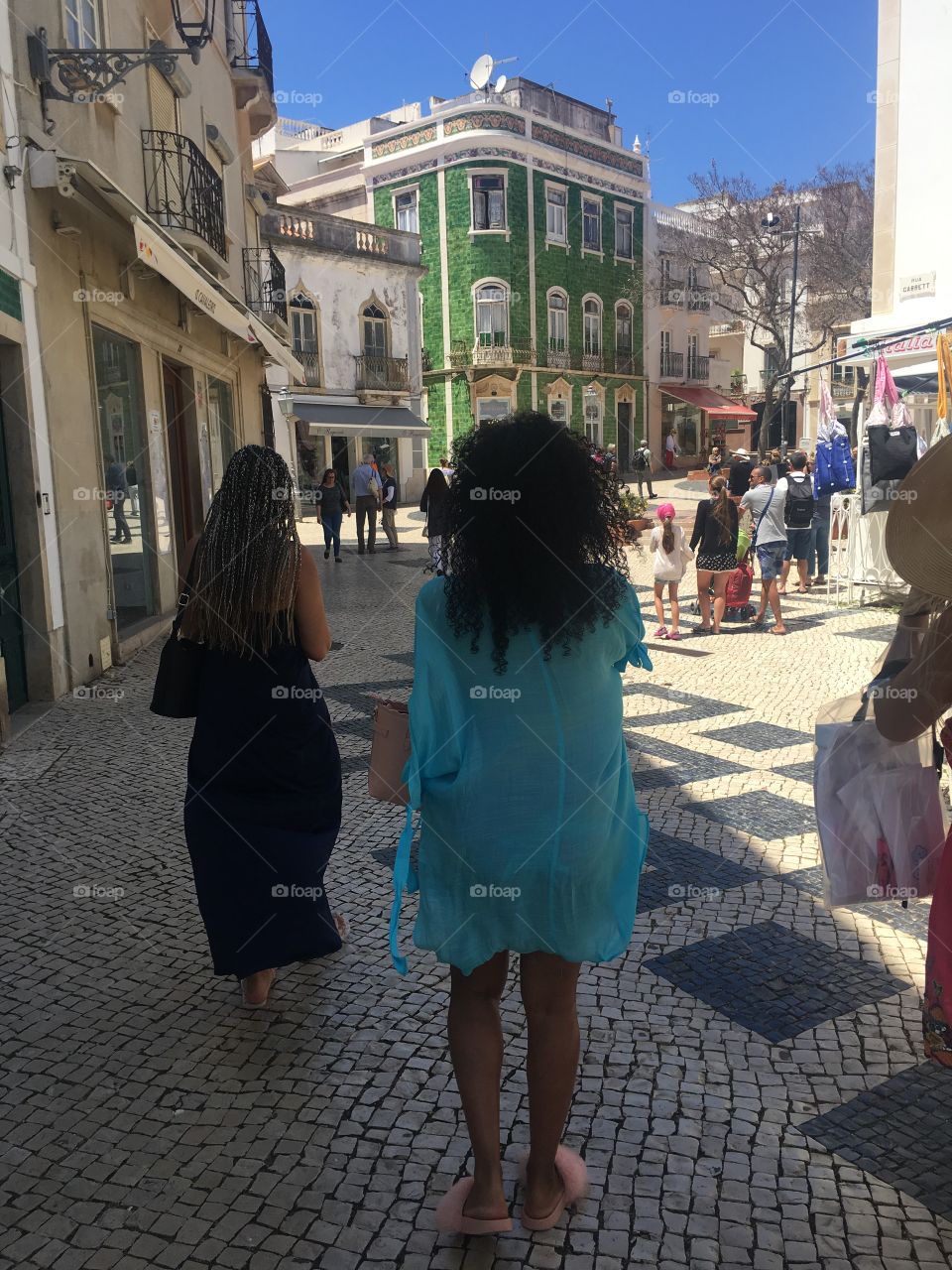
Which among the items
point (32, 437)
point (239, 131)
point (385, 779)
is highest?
point (239, 131)

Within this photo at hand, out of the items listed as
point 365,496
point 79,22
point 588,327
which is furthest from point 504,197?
point 79,22

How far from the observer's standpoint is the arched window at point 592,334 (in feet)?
131

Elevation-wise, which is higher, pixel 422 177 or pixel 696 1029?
pixel 422 177

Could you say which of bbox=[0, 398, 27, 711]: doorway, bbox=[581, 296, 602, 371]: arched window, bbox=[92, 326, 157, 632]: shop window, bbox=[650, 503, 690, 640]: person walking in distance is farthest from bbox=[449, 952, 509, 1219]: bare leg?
bbox=[581, 296, 602, 371]: arched window

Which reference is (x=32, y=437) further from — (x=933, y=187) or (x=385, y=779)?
(x=933, y=187)

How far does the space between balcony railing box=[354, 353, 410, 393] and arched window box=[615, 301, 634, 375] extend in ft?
38.0

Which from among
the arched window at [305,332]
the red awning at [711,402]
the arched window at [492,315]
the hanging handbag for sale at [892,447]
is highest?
the arched window at [492,315]

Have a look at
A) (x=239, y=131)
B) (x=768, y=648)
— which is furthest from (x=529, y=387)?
(x=768, y=648)

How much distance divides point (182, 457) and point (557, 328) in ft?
92.7

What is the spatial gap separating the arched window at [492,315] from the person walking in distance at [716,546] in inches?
1104

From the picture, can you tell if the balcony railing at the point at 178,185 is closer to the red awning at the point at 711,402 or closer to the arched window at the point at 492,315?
the arched window at the point at 492,315

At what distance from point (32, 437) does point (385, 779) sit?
5.59 m

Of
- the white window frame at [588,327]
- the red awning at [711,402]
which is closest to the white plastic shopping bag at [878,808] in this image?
the white window frame at [588,327]

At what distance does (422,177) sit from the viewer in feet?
118
